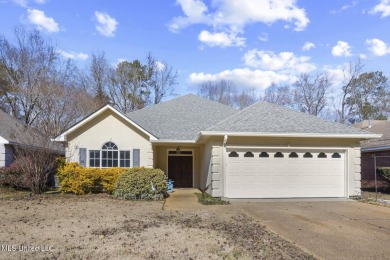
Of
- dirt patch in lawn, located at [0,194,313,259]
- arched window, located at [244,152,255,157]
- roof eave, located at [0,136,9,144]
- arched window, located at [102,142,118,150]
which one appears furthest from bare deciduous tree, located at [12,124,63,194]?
arched window, located at [244,152,255,157]

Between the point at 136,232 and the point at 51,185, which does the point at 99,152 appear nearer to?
the point at 51,185

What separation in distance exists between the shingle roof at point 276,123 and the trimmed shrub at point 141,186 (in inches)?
118

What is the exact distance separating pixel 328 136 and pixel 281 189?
9.21ft

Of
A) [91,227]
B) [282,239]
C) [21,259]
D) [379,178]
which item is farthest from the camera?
[379,178]

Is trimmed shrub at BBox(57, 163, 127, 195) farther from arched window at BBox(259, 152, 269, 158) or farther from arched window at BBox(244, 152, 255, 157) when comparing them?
arched window at BBox(259, 152, 269, 158)

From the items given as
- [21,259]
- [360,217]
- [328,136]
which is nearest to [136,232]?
[21,259]

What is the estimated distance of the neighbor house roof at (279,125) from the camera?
43.0 ft

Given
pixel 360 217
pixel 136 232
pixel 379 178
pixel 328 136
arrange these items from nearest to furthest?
pixel 136 232, pixel 360 217, pixel 328 136, pixel 379 178

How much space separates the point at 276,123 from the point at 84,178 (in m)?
8.61

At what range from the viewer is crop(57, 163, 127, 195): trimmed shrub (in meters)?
14.7

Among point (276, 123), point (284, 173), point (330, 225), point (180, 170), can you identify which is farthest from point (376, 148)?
point (330, 225)

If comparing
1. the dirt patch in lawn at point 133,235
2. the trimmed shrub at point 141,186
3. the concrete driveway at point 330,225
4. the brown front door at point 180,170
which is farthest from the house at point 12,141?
the concrete driveway at point 330,225

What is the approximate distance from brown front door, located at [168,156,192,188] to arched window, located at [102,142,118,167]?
359 cm

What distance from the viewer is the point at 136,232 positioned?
23.8ft
